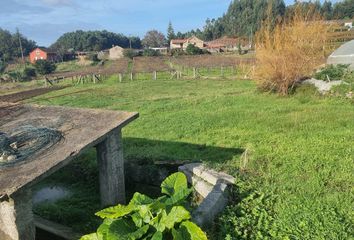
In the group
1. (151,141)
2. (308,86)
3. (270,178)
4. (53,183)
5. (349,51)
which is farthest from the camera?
(349,51)

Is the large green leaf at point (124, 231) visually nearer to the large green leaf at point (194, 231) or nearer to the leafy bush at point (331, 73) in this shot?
the large green leaf at point (194, 231)

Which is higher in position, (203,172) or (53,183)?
(203,172)

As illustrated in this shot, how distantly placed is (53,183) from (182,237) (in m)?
4.87

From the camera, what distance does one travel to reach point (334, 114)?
10047 mm

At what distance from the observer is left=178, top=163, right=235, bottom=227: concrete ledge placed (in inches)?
174

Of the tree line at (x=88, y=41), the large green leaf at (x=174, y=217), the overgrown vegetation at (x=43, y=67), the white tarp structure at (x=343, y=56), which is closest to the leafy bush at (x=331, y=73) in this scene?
the white tarp structure at (x=343, y=56)

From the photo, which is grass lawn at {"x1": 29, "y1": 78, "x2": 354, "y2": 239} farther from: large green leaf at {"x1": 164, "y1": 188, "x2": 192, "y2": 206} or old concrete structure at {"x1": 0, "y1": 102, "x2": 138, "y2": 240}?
old concrete structure at {"x1": 0, "y1": 102, "x2": 138, "y2": 240}

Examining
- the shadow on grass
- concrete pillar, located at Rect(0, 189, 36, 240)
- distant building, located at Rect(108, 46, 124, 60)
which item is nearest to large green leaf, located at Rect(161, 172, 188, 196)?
concrete pillar, located at Rect(0, 189, 36, 240)

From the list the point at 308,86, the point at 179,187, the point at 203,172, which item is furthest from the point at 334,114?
the point at 179,187

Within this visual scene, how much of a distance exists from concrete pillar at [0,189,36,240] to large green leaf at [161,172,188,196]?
5.08 ft

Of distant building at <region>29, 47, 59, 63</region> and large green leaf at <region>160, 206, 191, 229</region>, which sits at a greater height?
large green leaf at <region>160, 206, 191, 229</region>

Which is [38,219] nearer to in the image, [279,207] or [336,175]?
[279,207]

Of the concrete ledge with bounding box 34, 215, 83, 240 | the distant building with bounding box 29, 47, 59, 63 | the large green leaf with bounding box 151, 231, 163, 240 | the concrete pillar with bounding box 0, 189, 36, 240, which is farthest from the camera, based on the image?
the distant building with bounding box 29, 47, 59, 63

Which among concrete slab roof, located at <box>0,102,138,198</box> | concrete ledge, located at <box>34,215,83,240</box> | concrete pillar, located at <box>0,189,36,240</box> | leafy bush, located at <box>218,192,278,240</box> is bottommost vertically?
concrete ledge, located at <box>34,215,83,240</box>
